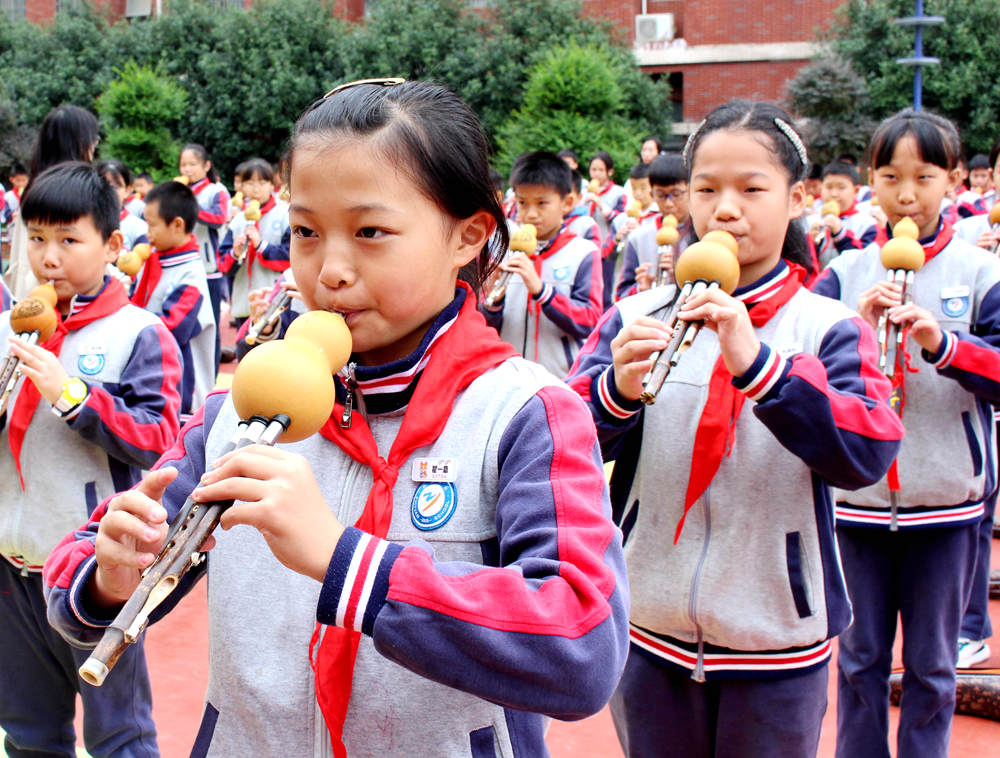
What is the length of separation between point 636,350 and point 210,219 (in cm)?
882

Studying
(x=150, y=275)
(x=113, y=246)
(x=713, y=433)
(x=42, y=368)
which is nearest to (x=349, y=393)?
(x=713, y=433)

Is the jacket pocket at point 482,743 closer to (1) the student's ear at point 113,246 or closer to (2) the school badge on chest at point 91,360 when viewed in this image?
(2) the school badge on chest at point 91,360

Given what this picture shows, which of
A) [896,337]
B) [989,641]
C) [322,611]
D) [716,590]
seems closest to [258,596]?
[322,611]

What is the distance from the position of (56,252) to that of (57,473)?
0.66 m

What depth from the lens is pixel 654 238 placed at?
21.3 feet

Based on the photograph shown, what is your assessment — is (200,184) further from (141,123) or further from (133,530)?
(141,123)

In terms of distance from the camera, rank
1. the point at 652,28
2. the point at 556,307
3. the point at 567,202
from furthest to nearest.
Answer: the point at 652,28
the point at 567,202
the point at 556,307

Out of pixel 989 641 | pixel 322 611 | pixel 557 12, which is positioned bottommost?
pixel 989 641

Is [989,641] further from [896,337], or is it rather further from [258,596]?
[258,596]

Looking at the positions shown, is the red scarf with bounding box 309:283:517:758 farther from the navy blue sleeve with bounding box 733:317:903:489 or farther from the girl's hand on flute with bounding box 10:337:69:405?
the girl's hand on flute with bounding box 10:337:69:405

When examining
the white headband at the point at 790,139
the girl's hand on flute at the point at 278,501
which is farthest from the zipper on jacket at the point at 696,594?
the girl's hand on flute at the point at 278,501

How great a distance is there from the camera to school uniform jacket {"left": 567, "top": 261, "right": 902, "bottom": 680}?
2.14 metres

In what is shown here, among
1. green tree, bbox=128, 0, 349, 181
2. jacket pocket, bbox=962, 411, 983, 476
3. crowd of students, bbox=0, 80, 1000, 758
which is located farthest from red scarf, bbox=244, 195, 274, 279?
green tree, bbox=128, 0, 349, 181

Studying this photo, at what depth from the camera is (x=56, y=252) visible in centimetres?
314
